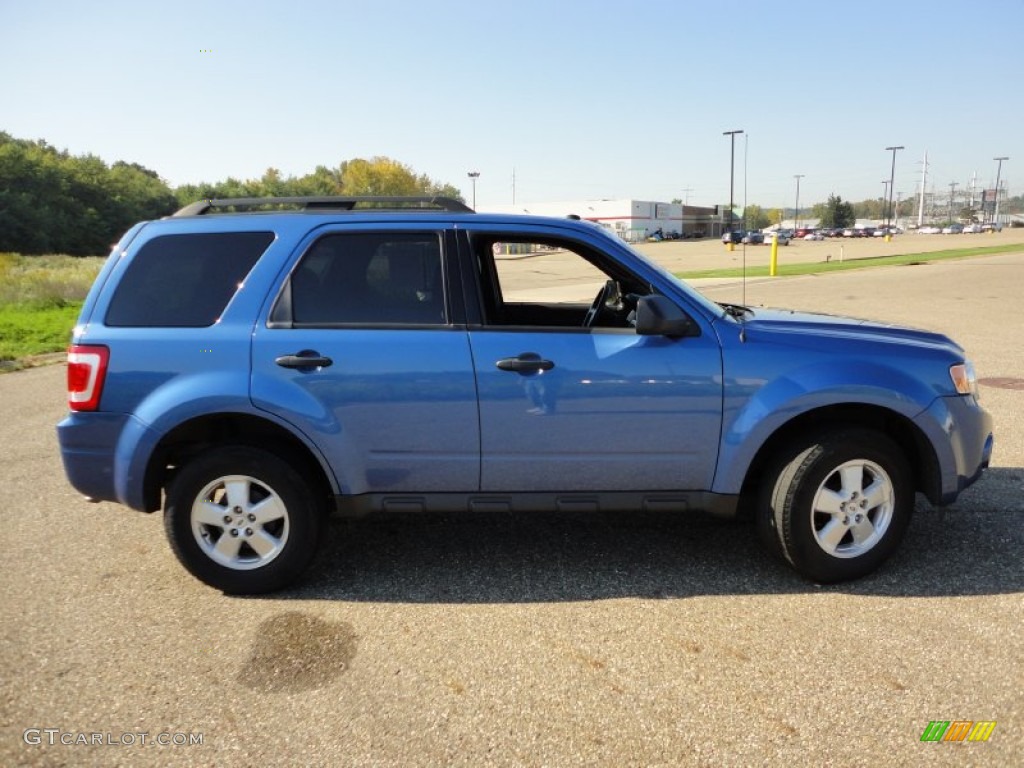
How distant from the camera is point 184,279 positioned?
12.1ft

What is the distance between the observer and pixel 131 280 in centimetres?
368

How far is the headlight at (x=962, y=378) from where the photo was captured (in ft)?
12.0

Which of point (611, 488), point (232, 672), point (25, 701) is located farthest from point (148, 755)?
point (611, 488)

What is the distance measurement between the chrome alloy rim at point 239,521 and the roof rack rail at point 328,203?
1.48m

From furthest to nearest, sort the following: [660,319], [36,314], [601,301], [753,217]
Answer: [753,217], [36,314], [601,301], [660,319]

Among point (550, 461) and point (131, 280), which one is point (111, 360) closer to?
point (131, 280)

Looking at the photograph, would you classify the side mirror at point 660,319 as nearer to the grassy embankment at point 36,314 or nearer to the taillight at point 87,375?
the taillight at point 87,375

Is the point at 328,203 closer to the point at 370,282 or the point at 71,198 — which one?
the point at 370,282

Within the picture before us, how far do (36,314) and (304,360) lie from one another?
1834 cm

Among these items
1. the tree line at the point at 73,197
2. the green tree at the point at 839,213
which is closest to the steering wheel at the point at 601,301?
the tree line at the point at 73,197

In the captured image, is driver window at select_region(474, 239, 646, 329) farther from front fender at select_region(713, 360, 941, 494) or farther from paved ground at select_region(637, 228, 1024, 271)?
paved ground at select_region(637, 228, 1024, 271)

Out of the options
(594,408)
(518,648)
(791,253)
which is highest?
(791,253)

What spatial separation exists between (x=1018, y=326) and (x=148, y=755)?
14.3 metres

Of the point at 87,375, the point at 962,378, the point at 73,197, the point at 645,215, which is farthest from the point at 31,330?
the point at 645,215
